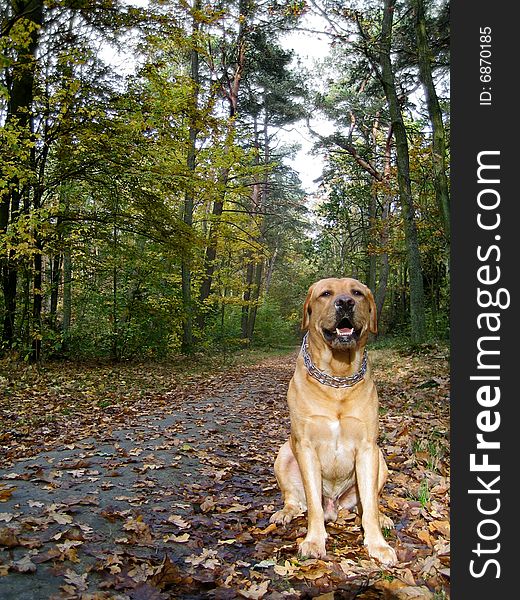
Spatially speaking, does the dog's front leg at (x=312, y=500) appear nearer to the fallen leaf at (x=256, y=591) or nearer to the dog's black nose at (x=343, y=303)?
the fallen leaf at (x=256, y=591)

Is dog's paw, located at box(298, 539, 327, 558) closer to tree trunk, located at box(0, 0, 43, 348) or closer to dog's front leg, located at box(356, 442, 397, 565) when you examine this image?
dog's front leg, located at box(356, 442, 397, 565)

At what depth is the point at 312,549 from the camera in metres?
3.15

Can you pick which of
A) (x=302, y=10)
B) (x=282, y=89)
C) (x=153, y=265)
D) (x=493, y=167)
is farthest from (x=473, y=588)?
(x=282, y=89)

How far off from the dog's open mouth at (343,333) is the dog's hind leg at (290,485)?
98 centimetres

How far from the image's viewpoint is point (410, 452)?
5535 mm

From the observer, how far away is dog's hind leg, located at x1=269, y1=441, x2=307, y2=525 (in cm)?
377

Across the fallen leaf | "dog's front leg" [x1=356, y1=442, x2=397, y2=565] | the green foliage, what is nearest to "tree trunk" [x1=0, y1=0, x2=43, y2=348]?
the green foliage

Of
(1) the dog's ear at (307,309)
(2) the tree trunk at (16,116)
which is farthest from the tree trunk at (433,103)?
(2) the tree trunk at (16,116)

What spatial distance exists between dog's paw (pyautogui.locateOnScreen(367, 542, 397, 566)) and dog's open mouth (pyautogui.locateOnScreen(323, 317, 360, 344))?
126cm

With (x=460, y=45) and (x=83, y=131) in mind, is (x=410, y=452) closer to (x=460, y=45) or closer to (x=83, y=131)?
(x=460, y=45)

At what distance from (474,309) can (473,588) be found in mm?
1318

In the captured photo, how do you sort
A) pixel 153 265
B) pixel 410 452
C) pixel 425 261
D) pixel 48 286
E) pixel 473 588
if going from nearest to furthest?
pixel 473 588, pixel 410 452, pixel 48 286, pixel 153 265, pixel 425 261

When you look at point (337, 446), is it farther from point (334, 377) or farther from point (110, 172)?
point (110, 172)

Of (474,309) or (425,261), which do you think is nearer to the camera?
(474,309)
